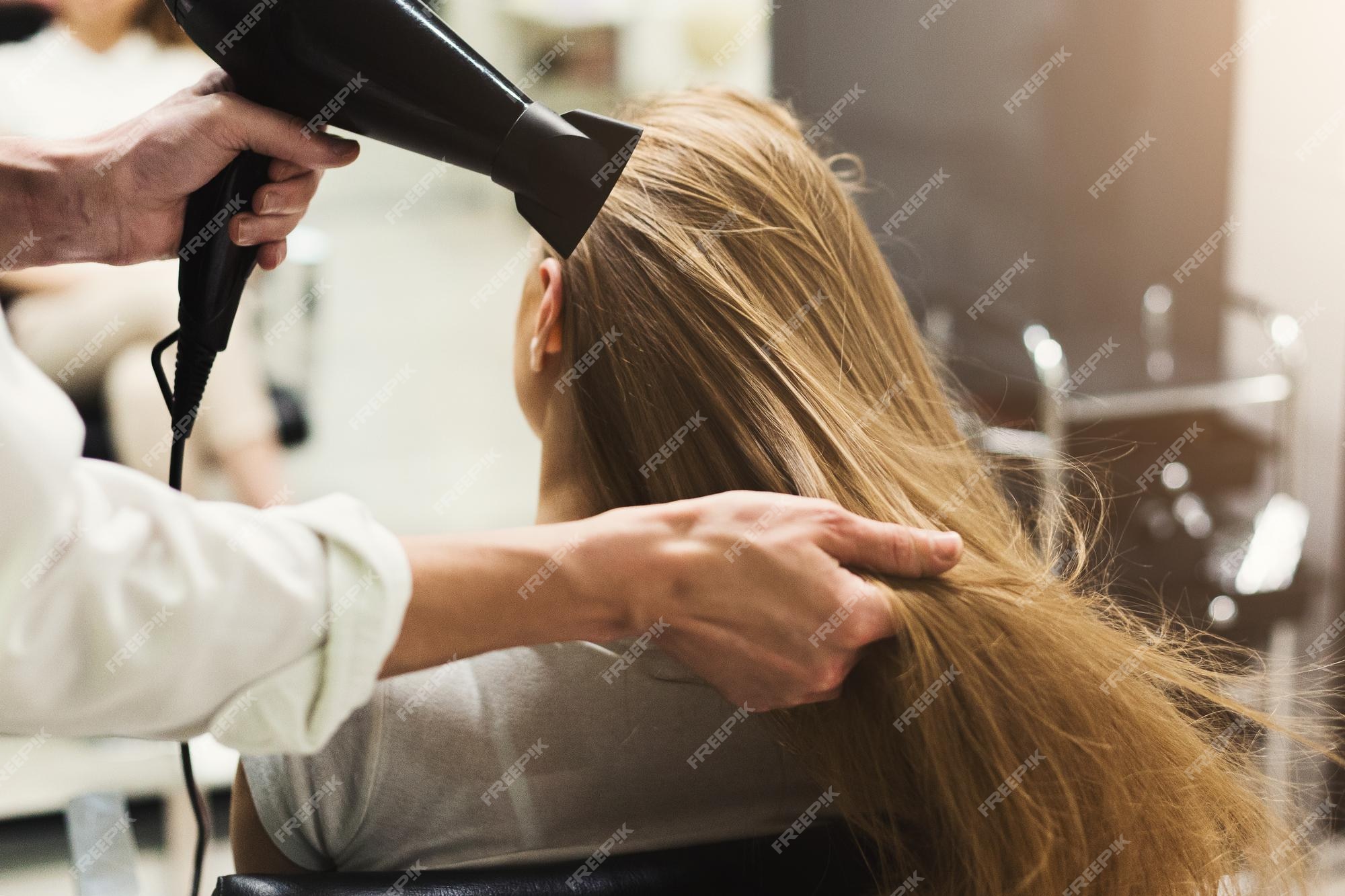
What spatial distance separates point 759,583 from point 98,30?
1.94 metres

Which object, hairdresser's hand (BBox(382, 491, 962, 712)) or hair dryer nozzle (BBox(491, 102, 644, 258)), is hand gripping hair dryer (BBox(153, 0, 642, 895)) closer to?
hair dryer nozzle (BBox(491, 102, 644, 258))

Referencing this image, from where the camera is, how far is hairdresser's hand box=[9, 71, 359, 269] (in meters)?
0.78

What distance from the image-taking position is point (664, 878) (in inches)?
27.8

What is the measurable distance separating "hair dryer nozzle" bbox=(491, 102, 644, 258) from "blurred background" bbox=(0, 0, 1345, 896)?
152 centimetres

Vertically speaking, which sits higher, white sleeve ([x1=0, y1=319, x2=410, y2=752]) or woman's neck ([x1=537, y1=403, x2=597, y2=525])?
white sleeve ([x1=0, y1=319, x2=410, y2=752])

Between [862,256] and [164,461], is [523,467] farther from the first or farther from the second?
[862,256]

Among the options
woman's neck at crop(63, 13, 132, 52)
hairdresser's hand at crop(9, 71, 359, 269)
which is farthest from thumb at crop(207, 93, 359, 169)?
woman's neck at crop(63, 13, 132, 52)

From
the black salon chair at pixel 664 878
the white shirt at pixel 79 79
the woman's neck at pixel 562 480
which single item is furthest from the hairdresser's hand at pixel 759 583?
the white shirt at pixel 79 79

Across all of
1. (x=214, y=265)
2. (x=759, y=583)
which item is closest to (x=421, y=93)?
(x=214, y=265)

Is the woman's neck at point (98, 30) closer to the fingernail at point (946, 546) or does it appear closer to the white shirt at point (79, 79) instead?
the white shirt at point (79, 79)

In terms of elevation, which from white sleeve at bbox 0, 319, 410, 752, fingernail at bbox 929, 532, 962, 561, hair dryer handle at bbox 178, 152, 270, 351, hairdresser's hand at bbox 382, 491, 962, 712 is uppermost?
fingernail at bbox 929, 532, 962, 561

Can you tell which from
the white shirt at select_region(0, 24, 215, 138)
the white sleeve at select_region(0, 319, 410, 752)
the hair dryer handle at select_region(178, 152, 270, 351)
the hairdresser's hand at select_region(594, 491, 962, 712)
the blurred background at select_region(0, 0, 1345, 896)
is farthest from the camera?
the blurred background at select_region(0, 0, 1345, 896)

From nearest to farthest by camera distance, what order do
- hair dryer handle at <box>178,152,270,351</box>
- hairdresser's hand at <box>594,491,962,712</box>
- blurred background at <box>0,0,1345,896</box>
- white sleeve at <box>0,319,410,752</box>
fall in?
white sleeve at <box>0,319,410,752</box> < hairdresser's hand at <box>594,491,962,712</box> < hair dryer handle at <box>178,152,270,351</box> < blurred background at <box>0,0,1345,896</box>

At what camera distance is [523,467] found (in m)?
2.81
